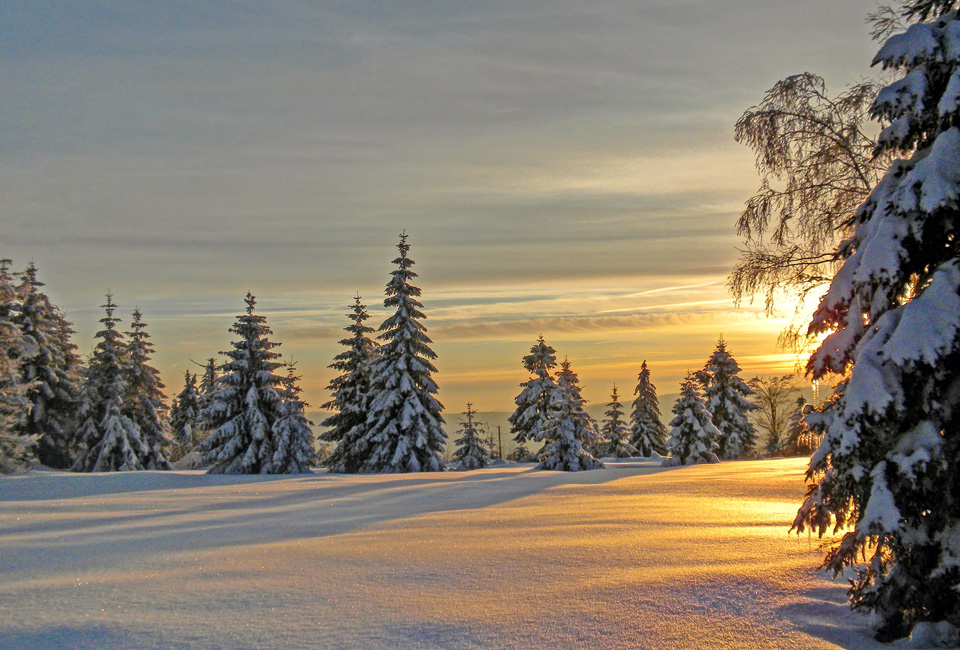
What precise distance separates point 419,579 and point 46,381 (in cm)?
3731

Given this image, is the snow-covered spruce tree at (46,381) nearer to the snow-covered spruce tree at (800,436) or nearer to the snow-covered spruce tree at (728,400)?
the snow-covered spruce tree at (800,436)

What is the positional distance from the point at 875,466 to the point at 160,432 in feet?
133

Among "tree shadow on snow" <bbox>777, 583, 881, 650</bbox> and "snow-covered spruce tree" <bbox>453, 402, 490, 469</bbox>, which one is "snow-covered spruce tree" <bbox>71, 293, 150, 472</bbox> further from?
"tree shadow on snow" <bbox>777, 583, 881, 650</bbox>

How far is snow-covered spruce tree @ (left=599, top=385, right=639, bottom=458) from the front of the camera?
50.2m

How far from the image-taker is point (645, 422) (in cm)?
5247

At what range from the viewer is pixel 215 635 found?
452cm

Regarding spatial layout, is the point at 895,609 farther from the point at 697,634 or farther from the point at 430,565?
the point at 430,565

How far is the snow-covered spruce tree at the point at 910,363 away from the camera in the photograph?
4.58 m

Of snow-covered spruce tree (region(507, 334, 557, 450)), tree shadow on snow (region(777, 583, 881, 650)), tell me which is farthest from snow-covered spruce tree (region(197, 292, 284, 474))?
tree shadow on snow (region(777, 583, 881, 650))

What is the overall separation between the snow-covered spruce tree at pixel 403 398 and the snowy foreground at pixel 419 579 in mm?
18042

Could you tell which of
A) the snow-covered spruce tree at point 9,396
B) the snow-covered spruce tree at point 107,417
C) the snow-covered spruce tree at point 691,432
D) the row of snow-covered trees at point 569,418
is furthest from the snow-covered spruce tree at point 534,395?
the snow-covered spruce tree at point 9,396

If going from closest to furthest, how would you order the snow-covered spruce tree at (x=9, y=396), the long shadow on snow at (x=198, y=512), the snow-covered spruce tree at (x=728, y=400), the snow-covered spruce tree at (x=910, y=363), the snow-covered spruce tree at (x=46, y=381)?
the snow-covered spruce tree at (x=910, y=363), the long shadow on snow at (x=198, y=512), the snow-covered spruce tree at (x=9, y=396), the snow-covered spruce tree at (x=46, y=381), the snow-covered spruce tree at (x=728, y=400)

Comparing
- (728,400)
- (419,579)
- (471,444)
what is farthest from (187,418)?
(419,579)

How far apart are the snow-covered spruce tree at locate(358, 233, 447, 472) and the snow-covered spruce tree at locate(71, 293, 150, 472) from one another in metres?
14.5
